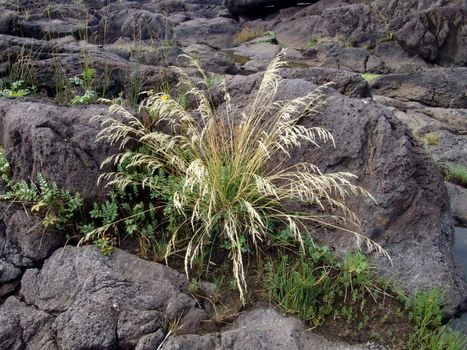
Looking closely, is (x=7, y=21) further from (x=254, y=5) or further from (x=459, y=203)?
(x=254, y=5)

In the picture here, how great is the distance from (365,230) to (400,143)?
33.1 inches

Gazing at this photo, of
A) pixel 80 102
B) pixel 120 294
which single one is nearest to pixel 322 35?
pixel 80 102

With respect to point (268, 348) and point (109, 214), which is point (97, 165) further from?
point (268, 348)

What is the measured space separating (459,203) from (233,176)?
129 inches

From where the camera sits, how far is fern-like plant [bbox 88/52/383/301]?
3.84 metres

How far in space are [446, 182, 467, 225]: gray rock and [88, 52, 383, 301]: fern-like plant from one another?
217 cm


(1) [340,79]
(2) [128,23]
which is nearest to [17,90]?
(1) [340,79]

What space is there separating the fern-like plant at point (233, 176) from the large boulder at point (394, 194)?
0.12 meters

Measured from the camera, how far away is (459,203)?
593 centimetres

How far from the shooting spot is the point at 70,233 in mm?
3912

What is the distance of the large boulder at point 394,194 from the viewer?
393 cm

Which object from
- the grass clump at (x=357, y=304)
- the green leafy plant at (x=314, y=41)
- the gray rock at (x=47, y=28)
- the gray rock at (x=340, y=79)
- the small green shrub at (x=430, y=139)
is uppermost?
the gray rock at (x=340, y=79)

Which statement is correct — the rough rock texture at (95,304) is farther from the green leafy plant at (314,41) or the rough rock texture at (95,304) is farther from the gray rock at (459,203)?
the green leafy plant at (314,41)

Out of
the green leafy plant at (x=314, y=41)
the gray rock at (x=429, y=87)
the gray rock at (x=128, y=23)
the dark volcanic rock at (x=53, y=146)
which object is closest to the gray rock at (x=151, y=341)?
the dark volcanic rock at (x=53, y=146)
